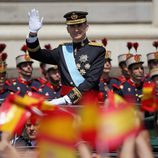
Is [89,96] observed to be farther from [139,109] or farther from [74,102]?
[139,109]

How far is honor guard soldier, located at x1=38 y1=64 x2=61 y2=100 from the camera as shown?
10859 millimetres

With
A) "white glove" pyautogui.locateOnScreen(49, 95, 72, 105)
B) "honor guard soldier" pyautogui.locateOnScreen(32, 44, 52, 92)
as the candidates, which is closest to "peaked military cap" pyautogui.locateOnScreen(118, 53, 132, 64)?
"honor guard soldier" pyautogui.locateOnScreen(32, 44, 52, 92)

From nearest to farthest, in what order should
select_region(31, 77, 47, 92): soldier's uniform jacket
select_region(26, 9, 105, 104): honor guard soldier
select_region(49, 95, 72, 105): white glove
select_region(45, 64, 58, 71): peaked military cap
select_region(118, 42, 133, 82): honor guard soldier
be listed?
select_region(49, 95, 72, 105): white glove → select_region(26, 9, 105, 104): honor guard soldier → select_region(45, 64, 58, 71): peaked military cap → select_region(31, 77, 47, 92): soldier's uniform jacket → select_region(118, 42, 133, 82): honor guard soldier

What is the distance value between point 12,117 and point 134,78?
361 centimetres

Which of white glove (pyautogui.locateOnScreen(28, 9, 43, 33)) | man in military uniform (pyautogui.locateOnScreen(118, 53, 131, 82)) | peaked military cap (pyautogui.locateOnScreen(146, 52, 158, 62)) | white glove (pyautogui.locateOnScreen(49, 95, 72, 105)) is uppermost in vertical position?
white glove (pyautogui.locateOnScreen(28, 9, 43, 33))

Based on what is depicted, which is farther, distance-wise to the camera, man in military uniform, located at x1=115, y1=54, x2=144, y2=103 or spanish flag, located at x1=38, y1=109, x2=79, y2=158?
man in military uniform, located at x1=115, y1=54, x2=144, y2=103

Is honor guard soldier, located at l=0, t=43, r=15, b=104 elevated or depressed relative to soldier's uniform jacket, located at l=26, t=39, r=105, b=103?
depressed

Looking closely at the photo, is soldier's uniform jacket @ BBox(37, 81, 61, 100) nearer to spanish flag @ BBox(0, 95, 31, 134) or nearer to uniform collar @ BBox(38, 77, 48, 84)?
uniform collar @ BBox(38, 77, 48, 84)

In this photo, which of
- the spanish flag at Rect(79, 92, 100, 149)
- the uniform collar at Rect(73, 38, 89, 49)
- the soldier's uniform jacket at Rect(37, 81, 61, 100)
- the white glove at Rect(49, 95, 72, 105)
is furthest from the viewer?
the soldier's uniform jacket at Rect(37, 81, 61, 100)

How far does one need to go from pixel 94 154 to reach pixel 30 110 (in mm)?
549

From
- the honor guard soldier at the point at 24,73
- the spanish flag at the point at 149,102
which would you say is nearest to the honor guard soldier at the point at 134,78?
the honor guard soldier at the point at 24,73

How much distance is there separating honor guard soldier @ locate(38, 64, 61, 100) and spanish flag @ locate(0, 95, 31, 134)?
322 cm

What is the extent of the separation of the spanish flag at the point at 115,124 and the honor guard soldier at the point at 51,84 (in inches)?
129

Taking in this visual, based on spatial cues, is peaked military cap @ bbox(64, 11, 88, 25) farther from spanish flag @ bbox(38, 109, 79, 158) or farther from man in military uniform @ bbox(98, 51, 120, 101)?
man in military uniform @ bbox(98, 51, 120, 101)
